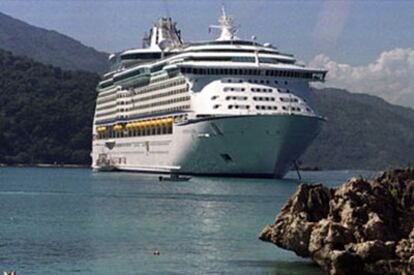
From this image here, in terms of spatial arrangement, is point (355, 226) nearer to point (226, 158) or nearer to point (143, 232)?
point (143, 232)

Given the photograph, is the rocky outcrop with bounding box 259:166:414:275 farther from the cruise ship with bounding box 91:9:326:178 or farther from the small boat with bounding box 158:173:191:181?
→ the small boat with bounding box 158:173:191:181

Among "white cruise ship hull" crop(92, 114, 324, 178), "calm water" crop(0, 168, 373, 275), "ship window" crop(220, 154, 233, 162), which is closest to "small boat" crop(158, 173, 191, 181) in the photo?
"white cruise ship hull" crop(92, 114, 324, 178)

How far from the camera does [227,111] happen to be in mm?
98312

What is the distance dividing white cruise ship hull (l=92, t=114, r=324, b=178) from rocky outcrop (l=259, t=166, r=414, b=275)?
59.9 m

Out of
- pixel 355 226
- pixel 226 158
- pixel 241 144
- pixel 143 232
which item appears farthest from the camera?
pixel 226 158

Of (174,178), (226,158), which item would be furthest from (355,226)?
(174,178)

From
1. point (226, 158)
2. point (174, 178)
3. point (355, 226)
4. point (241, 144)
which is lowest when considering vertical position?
point (355, 226)

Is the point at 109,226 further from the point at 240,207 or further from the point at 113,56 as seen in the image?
the point at 113,56

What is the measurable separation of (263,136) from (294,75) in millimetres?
11026

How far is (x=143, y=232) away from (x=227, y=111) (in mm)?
51446

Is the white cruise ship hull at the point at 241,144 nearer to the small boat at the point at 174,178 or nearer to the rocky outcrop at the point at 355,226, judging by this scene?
the small boat at the point at 174,178

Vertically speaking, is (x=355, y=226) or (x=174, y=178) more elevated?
(x=174, y=178)

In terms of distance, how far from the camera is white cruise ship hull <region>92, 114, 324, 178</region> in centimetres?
9475

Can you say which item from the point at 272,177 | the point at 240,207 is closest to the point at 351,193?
the point at 240,207
